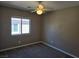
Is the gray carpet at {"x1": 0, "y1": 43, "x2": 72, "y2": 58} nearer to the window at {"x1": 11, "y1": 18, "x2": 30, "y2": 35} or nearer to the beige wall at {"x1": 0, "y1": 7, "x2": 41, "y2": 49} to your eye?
the beige wall at {"x1": 0, "y1": 7, "x2": 41, "y2": 49}

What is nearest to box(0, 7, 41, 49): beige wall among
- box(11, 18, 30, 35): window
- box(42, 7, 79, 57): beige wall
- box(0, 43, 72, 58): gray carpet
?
box(11, 18, 30, 35): window

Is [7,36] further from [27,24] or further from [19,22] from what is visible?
[27,24]

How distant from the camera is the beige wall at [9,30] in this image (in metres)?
4.39

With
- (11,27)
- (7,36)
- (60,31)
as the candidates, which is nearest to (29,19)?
(11,27)

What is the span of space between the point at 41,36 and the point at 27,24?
1.40 m

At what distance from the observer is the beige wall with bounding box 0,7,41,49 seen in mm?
4391

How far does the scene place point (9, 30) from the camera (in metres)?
4.62

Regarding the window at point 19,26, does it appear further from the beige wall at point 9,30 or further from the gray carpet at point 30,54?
the gray carpet at point 30,54

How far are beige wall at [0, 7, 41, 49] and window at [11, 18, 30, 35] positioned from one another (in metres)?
0.22

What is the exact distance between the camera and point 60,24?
4.57 meters

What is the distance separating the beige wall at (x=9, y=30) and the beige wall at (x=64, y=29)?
78 centimetres

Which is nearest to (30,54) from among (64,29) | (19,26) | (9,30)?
(9,30)

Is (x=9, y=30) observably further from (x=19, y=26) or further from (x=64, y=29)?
(x=64, y=29)

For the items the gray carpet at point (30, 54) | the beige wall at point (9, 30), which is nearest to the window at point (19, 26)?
the beige wall at point (9, 30)
